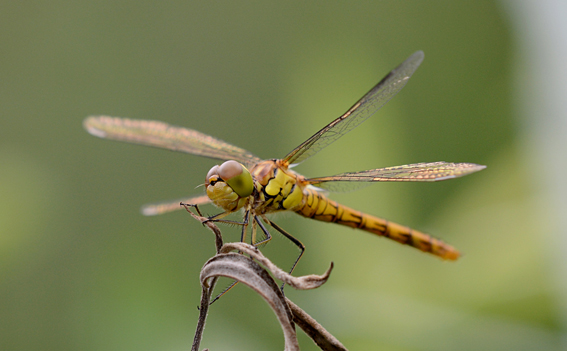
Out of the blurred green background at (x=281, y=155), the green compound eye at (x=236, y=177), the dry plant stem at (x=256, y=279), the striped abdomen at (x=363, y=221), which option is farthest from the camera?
the striped abdomen at (x=363, y=221)

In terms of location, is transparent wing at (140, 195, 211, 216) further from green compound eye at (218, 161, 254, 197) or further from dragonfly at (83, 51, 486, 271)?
green compound eye at (218, 161, 254, 197)

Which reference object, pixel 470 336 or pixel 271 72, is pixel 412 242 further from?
pixel 271 72

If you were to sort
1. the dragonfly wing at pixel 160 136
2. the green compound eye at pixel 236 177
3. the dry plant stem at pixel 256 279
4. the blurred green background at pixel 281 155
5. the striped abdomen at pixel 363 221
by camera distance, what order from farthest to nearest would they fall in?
the striped abdomen at pixel 363 221 → the dragonfly wing at pixel 160 136 → the blurred green background at pixel 281 155 → the green compound eye at pixel 236 177 → the dry plant stem at pixel 256 279

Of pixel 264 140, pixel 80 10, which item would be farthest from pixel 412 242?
pixel 80 10

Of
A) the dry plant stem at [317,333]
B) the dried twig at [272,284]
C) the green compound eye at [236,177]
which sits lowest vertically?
the dry plant stem at [317,333]

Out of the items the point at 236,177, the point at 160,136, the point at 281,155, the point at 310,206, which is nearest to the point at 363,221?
the point at 310,206

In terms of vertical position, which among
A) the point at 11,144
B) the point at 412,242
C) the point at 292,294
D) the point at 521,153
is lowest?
the point at 292,294

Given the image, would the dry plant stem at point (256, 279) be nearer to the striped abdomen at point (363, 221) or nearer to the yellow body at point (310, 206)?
the yellow body at point (310, 206)

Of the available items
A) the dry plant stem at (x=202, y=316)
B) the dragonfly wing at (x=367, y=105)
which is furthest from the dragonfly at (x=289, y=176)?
the dry plant stem at (x=202, y=316)
